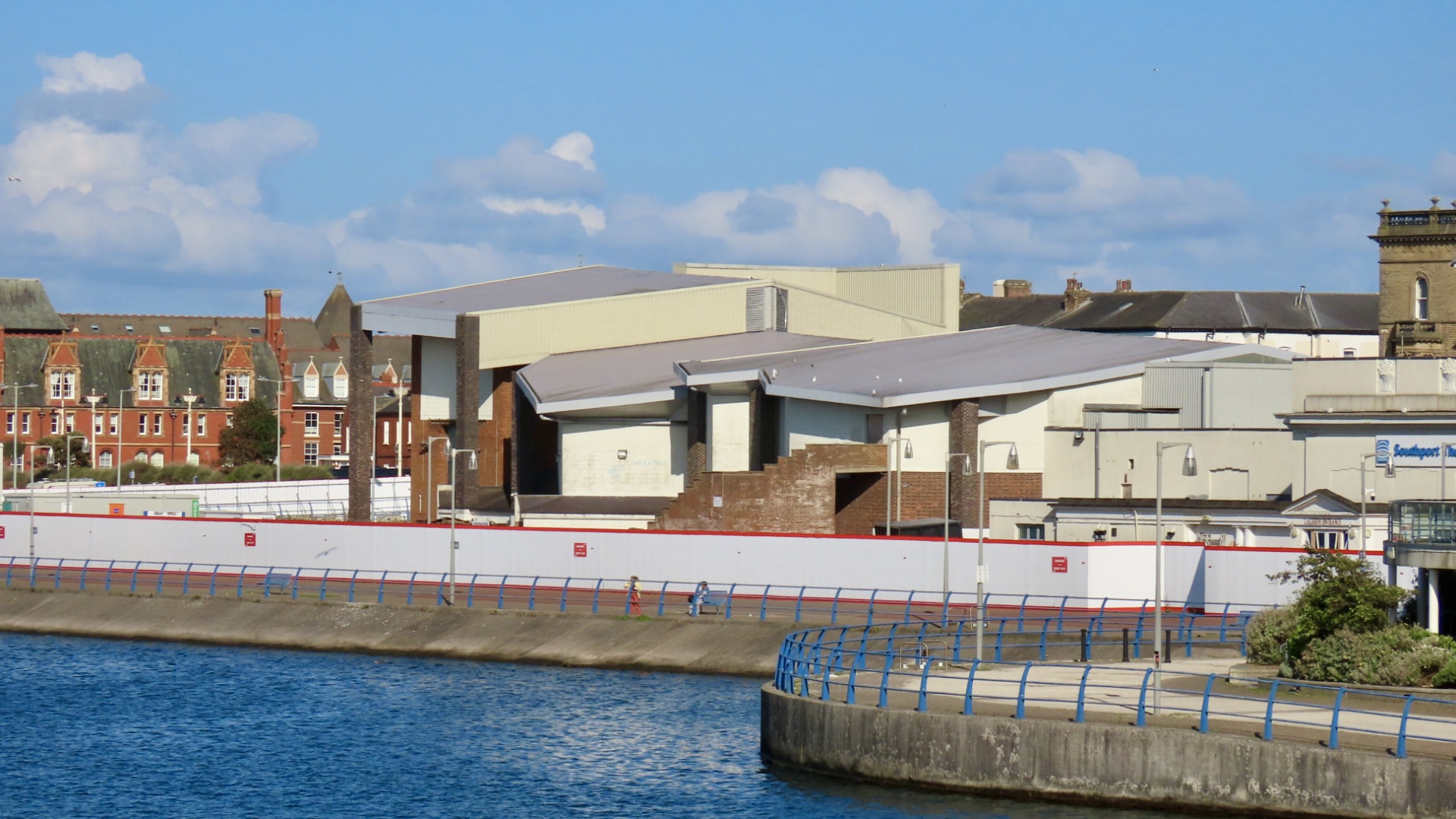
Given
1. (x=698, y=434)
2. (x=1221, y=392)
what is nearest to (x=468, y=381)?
(x=698, y=434)

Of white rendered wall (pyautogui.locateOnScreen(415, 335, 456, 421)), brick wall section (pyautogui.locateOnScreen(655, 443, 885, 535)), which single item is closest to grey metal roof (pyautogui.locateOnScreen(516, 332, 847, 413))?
white rendered wall (pyautogui.locateOnScreen(415, 335, 456, 421))

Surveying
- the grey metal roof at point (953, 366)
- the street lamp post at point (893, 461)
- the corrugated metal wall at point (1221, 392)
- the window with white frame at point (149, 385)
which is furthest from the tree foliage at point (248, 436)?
the corrugated metal wall at point (1221, 392)

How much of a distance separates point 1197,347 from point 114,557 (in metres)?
48.8

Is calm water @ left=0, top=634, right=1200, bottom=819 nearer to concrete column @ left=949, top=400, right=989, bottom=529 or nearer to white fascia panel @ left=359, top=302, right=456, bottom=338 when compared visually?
concrete column @ left=949, top=400, right=989, bottom=529

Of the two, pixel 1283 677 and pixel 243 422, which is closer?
pixel 1283 677

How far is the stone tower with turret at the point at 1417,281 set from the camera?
10869 cm

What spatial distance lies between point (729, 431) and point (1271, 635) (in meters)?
42.9

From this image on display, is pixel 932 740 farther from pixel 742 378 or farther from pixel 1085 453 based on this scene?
pixel 742 378

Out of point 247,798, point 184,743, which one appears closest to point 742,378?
point 184,743

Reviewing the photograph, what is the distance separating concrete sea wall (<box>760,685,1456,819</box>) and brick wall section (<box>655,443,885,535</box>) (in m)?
35.4

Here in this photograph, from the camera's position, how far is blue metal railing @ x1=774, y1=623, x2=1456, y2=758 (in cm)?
3500

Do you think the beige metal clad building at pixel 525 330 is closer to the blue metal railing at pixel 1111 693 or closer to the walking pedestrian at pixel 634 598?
the walking pedestrian at pixel 634 598

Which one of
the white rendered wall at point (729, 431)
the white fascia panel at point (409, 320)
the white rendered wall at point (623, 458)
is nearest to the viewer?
the white rendered wall at point (729, 431)

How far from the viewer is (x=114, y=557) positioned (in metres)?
83.4
